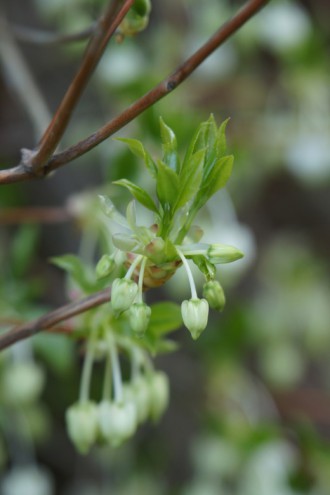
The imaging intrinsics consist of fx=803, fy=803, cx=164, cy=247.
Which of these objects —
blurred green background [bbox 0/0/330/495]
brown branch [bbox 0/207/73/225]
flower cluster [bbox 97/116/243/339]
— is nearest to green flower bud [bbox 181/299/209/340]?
flower cluster [bbox 97/116/243/339]

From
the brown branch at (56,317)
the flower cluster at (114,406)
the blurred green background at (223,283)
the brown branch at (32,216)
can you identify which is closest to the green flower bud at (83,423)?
the flower cluster at (114,406)

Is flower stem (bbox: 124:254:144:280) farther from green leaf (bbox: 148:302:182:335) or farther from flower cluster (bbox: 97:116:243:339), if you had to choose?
green leaf (bbox: 148:302:182:335)

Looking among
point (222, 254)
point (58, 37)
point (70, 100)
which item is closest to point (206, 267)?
point (222, 254)

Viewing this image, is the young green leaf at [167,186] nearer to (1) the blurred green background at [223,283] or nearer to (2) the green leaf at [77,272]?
(2) the green leaf at [77,272]

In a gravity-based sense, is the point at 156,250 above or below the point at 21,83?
below

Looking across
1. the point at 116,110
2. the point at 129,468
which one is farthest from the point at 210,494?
the point at 116,110

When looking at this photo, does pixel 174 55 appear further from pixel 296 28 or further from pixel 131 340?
pixel 131 340

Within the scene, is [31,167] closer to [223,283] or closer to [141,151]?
[141,151]
